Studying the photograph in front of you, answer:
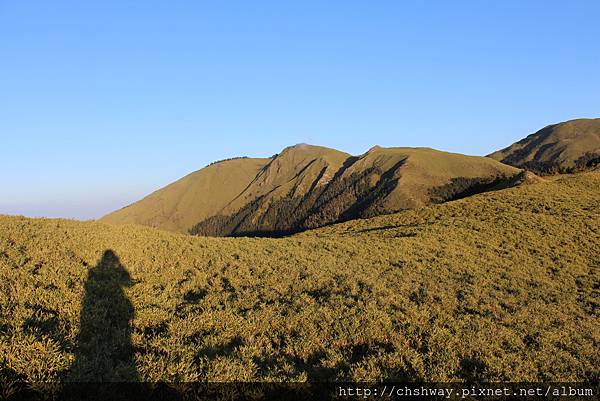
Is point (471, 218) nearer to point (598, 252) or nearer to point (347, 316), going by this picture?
point (598, 252)

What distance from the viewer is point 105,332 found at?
30.5 ft

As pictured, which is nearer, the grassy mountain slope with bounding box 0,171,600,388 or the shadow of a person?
the shadow of a person

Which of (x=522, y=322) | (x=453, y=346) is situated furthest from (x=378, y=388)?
(x=522, y=322)

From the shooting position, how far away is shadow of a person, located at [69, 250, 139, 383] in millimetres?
7262

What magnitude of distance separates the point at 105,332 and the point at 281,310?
5.33 metres

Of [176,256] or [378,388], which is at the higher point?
[176,256]

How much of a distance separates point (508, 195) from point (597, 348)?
37.5 metres

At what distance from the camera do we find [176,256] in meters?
18.2

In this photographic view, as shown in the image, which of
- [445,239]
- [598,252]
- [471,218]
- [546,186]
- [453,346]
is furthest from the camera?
[546,186]

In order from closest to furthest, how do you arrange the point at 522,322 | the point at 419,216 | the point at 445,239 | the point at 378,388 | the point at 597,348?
the point at 378,388
the point at 597,348
the point at 522,322
the point at 445,239
the point at 419,216

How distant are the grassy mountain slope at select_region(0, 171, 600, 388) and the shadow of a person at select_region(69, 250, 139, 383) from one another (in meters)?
0.05

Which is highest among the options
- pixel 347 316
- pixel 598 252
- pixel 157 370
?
pixel 157 370

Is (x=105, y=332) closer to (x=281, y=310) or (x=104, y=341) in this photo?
(x=104, y=341)

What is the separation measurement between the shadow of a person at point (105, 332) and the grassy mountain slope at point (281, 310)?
5 centimetres
